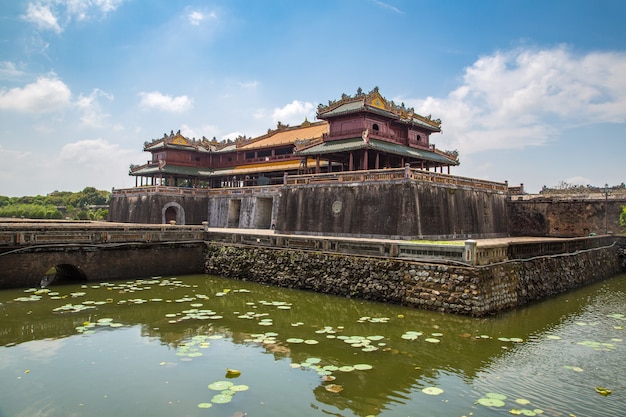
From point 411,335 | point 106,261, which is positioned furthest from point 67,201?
point 411,335

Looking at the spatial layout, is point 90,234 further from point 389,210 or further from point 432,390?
point 432,390

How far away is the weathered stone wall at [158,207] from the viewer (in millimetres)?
34281

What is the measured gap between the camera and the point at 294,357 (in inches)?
405

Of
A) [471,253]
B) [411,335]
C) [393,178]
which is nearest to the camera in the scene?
[411,335]

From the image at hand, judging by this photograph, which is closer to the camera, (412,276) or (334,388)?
(334,388)

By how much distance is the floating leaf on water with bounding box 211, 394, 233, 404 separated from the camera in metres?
7.78

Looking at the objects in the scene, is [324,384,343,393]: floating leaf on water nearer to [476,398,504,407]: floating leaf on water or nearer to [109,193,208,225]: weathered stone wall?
[476,398,504,407]: floating leaf on water

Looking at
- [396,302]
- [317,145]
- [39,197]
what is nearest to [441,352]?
[396,302]

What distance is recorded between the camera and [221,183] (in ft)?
136

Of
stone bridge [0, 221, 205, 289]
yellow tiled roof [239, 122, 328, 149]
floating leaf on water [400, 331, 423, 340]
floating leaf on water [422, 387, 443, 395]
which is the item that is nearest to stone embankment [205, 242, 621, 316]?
stone bridge [0, 221, 205, 289]

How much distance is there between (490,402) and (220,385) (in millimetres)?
4860

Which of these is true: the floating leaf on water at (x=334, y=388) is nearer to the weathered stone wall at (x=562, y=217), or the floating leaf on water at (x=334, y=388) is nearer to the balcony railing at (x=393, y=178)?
the balcony railing at (x=393, y=178)

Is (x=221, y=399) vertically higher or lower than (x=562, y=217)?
lower

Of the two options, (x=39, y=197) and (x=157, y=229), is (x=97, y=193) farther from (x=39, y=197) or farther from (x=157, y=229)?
(x=157, y=229)
